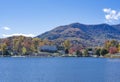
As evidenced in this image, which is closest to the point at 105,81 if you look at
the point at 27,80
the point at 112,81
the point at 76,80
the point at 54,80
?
the point at 112,81

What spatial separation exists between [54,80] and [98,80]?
7.88m

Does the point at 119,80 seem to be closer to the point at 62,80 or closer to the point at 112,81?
the point at 112,81

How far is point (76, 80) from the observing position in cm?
5869

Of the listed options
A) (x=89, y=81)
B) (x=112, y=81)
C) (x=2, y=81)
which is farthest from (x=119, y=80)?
(x=2, y=81)

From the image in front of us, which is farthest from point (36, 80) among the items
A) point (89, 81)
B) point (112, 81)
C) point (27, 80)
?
point (112, 81)

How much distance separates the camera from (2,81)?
57.4 metres

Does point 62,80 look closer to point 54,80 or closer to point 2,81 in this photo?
point 54,80

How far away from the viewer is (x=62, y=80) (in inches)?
2292

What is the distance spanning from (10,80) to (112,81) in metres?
18.1

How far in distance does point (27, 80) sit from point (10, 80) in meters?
3.12

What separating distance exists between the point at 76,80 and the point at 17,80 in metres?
10.6

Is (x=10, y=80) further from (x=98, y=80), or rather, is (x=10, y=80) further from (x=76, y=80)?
(x=98, y=80)

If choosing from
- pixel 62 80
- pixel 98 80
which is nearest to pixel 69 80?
pixel 62 80

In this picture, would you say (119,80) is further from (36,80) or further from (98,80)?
(36,80)
